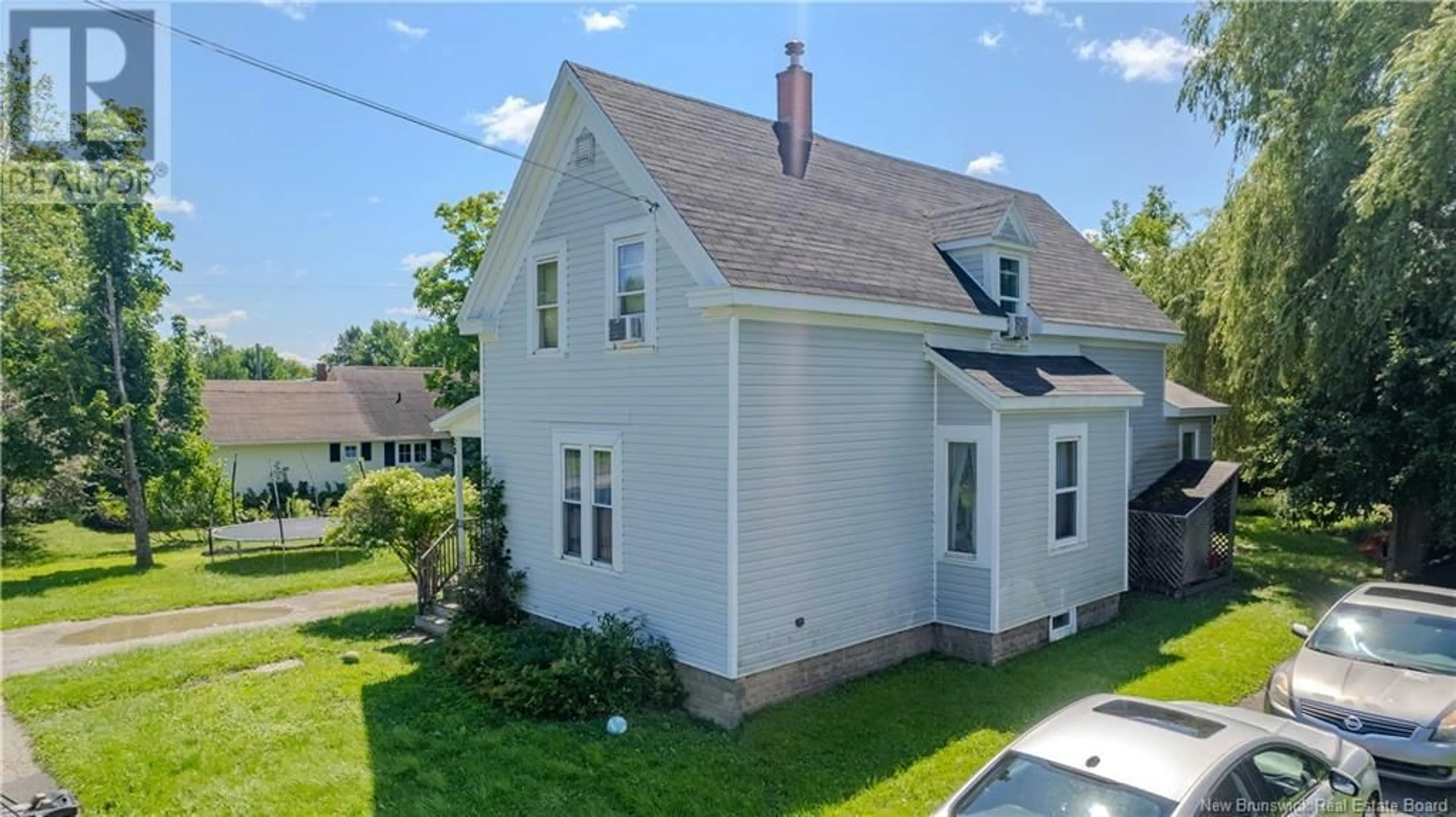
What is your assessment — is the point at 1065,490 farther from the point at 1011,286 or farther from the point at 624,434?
the point at 624,434

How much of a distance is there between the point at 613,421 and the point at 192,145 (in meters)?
10.9

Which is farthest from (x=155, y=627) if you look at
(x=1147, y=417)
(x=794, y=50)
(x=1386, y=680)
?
(x=1147, y=417)

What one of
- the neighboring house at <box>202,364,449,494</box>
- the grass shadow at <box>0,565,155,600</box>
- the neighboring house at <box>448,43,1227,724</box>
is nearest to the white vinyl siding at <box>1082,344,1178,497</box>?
the neighboring house at <box>448,43,1227,724</box>

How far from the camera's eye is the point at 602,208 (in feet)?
35.7

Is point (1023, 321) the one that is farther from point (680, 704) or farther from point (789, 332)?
point (680, 704)

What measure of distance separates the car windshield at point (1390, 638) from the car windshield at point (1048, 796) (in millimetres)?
5490

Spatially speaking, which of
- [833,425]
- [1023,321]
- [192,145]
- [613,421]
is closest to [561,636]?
[613,421]

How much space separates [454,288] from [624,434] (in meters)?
15.5

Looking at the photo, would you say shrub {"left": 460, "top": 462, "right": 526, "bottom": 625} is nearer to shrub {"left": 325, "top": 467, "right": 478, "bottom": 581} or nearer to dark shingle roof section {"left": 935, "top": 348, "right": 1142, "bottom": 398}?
shrub {"left": 325, "top": 467, "right": 478, "bottom": 581}

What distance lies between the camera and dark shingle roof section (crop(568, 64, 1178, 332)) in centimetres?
980

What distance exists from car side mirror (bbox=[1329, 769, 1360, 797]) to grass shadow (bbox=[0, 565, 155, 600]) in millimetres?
24572

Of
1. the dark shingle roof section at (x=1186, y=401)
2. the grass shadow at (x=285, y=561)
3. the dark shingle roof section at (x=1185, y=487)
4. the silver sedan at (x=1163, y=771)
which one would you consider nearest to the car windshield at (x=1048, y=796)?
the silver sedan at (x=1163, y=771)

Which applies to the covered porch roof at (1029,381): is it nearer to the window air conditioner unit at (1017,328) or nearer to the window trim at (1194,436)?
the window air conditioner unit at (1017,328)

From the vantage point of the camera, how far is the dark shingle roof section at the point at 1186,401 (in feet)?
58.7
